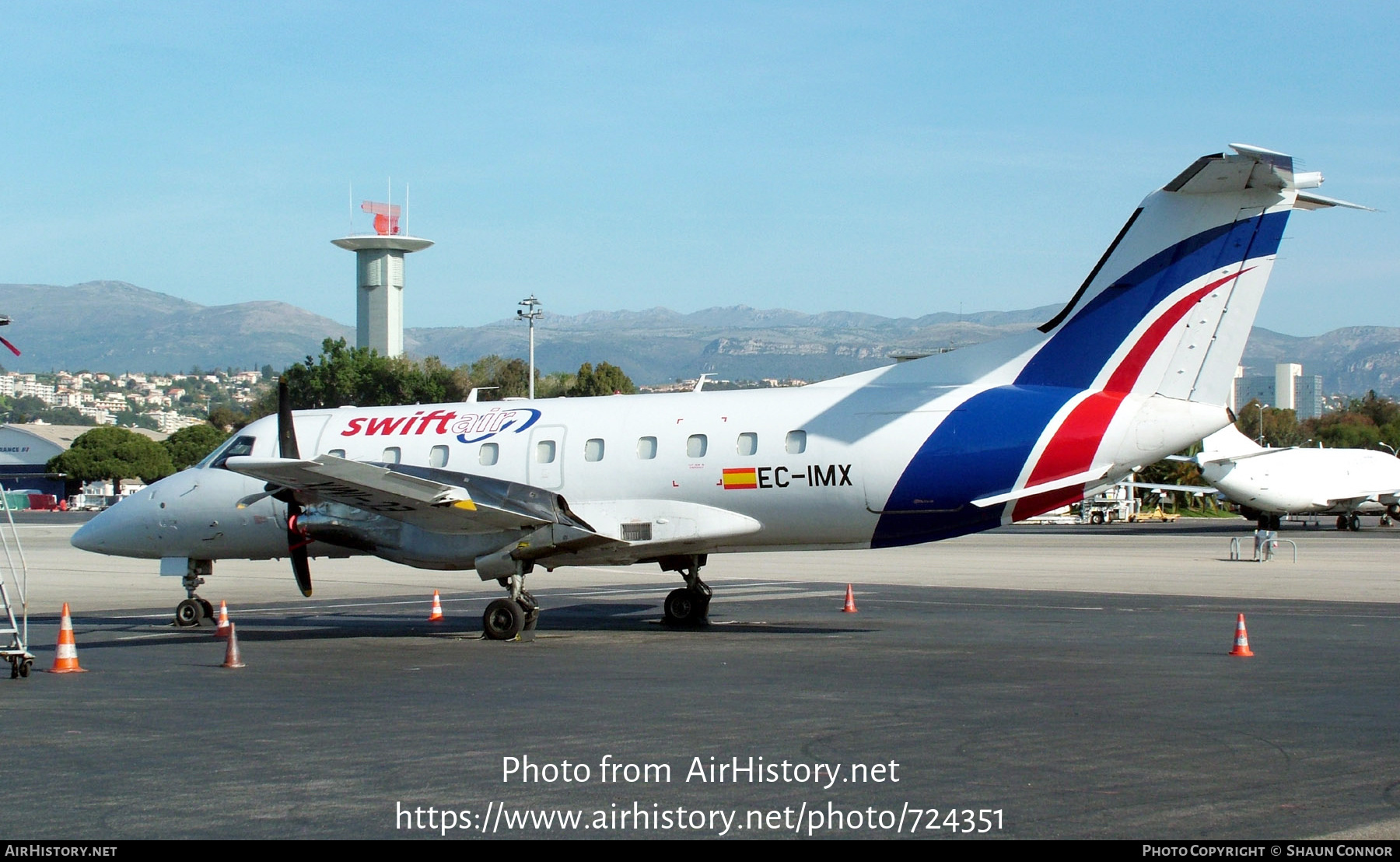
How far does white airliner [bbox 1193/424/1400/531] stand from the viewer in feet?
191

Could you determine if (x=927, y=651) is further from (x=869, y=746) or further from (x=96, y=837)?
(x=96, y=837)

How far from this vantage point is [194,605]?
21344mm

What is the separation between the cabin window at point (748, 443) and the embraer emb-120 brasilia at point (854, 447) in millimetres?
Result: 22

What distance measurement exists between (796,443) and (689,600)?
3510 mm

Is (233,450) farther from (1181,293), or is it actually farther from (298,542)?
(1181,293)

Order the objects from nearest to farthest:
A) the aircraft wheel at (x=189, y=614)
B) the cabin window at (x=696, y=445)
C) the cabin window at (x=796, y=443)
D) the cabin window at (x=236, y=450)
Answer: the cabin window at (x=796, y=443)
the cabin window at (x=696, y=445)
the aircraft wheel at (x=189, y=614)
the cabin window at (x=236, y=450)

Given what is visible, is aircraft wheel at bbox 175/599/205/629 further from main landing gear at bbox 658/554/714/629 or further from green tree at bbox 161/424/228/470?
green tree at bbox 161/424/228/470

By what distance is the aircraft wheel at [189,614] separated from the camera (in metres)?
21.2

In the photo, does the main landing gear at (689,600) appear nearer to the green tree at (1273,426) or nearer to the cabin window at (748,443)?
the cabin window at (748,443)

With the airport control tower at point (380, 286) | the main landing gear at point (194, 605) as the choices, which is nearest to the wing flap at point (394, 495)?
the main landing gear at point (194, 605)

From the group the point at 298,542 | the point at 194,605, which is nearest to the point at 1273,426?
the point at 194,605

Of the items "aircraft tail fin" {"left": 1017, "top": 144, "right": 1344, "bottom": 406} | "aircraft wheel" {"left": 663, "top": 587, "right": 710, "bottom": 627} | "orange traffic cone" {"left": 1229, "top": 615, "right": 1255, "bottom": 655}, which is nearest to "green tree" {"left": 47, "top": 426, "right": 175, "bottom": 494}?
"aircraft wheel" {"left": 663, "top": 587, "right": 710, "bottom": 627}

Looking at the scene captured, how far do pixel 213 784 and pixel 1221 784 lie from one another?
6639mm

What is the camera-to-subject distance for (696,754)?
9727 millimetres
